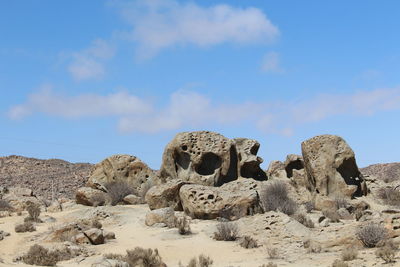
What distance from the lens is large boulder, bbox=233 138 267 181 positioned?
24.5 m

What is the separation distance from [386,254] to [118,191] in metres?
15.3

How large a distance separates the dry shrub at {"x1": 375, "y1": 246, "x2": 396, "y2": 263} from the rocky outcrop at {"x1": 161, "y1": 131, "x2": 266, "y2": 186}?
11311mm

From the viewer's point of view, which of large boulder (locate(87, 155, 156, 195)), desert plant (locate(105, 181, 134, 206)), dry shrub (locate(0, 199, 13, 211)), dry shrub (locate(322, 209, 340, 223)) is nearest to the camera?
dry shrub (locate(322, 209, 340, 223))

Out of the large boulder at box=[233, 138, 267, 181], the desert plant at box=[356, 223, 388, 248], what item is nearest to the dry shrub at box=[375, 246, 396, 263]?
the desert plant at box=[356, 223, 388, 248]

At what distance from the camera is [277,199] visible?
20.0 metres

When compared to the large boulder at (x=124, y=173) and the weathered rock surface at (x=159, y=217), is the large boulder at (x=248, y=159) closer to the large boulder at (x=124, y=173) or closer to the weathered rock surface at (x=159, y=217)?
the large boulder at (x=124, y=173)

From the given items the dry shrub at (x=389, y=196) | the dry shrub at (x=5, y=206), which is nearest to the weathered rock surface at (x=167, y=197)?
the dry shrub at (x=5, y=206)

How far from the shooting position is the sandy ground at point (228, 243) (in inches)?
504

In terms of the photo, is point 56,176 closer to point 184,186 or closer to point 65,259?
point 184,186

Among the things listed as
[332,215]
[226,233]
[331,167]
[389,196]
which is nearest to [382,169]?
[389,196]

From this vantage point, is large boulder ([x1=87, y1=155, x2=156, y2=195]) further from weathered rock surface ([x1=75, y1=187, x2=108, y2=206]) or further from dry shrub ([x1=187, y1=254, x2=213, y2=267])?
dry shrub ([x1=187, y1=254, x2=213, y2=267])

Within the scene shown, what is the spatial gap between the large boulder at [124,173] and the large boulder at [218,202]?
8.53m

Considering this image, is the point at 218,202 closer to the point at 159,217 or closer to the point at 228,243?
the point at 159,217

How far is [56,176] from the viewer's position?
52781 mm
